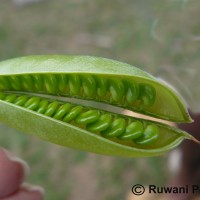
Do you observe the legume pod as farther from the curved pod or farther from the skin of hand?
the skin of hand

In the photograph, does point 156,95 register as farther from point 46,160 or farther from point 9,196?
point 46,160

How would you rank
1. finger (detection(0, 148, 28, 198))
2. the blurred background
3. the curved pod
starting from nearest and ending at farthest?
1. the curved pod
2. finger (detection(0, 148, 28, 198))
3. the blurred background

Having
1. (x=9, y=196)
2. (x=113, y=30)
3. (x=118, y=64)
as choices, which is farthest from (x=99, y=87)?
(x=113, y=30)

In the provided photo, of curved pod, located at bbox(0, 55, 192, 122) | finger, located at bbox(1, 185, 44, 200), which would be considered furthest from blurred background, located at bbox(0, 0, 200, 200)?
curved pod, located at bbox(0, 55, 192, 122)

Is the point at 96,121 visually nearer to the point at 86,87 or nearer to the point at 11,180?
the point at 86,87

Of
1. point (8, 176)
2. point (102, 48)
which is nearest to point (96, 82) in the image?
point (8, 176)

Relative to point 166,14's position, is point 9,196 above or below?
below

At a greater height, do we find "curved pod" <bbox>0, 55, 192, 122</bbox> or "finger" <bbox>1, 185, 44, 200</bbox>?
"curved pod" <bbox>0, 55, 192, 122</bbox>
